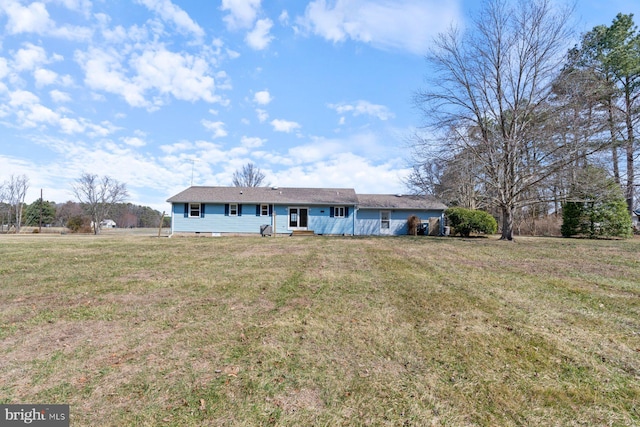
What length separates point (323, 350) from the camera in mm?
2887

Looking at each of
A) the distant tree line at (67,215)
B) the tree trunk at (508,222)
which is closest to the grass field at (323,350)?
the tree trunk at (508,222)

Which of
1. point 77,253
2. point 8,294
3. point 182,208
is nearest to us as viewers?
point 8,294

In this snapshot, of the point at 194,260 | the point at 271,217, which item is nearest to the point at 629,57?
the point at 271,217

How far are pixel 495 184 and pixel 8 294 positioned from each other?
1741cm

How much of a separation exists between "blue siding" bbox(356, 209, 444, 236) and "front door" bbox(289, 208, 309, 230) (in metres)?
4.03

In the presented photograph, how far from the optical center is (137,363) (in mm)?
2615

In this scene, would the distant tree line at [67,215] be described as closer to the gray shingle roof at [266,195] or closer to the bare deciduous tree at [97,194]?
the bare deciduous tree at [97,194]

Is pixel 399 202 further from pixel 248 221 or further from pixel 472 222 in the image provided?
pixel 248 221

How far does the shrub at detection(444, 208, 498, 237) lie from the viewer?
18344 mm

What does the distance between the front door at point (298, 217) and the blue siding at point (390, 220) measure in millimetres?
4031

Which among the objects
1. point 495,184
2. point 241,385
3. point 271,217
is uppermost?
point 495,184

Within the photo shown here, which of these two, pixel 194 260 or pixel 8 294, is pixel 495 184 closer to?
pixel 194 260

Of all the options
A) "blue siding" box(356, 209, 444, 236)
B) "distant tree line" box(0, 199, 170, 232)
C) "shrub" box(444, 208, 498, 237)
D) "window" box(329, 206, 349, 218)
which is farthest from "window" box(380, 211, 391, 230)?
"distant tree line" box(0, 199, 170, 232)

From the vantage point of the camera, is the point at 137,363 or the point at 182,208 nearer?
the point at 137,363
